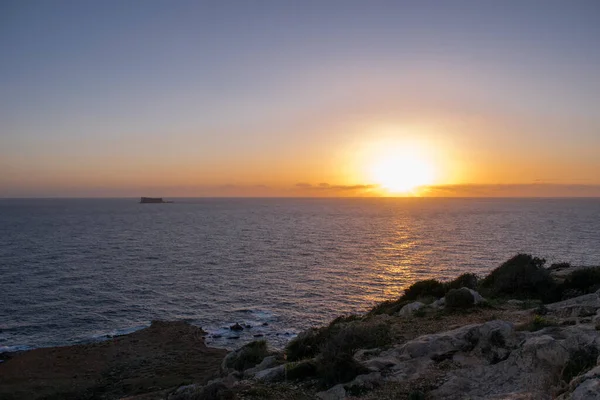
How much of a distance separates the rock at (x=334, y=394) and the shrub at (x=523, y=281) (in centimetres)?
1834

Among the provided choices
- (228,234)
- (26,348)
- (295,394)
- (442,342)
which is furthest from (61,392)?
(228,234)

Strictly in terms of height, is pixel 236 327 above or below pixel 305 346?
below

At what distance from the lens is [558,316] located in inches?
775

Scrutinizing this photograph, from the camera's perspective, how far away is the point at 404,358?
53.0ft

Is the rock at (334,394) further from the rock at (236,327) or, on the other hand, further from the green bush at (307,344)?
the rock at (236,327)

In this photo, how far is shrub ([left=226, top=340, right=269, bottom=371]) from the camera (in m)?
22.0

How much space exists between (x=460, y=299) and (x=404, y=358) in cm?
980

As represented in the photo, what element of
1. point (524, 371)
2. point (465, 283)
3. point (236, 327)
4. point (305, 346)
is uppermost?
point (524, 371)

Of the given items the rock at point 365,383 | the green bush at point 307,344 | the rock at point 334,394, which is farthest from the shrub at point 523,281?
the rock at point 334,394

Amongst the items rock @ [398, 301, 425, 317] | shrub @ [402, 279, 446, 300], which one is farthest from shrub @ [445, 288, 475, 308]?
shrub @ [402, 279, 446, 300]

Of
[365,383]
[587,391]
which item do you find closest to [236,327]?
[365,383]

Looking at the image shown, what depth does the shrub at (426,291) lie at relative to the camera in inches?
1195

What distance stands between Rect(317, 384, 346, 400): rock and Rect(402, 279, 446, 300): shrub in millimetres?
17945

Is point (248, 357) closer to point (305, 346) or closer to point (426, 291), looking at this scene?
point (305, 346)
